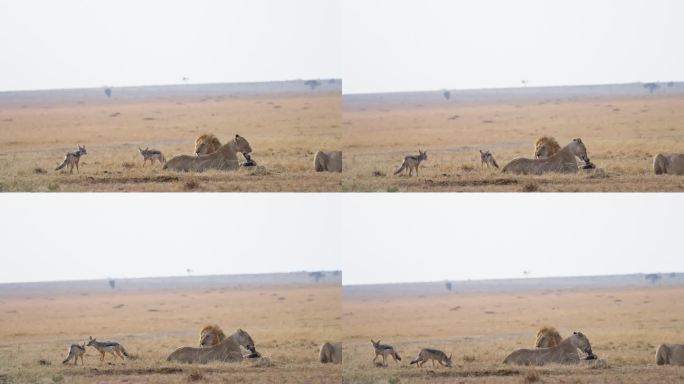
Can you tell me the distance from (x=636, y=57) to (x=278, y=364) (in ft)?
21.5

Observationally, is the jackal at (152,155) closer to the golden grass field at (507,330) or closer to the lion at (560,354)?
the golden grass field at (507,330)

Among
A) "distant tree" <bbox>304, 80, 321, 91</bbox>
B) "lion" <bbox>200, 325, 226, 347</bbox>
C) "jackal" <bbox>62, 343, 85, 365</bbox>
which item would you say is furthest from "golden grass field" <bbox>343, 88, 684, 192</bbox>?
"jackal" <bbox>62, 343, 85, 365</bbox>

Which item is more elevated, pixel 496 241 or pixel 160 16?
pixel 160 16

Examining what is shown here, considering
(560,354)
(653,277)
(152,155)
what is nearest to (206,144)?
(152,155)

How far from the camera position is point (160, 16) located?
21.9 m

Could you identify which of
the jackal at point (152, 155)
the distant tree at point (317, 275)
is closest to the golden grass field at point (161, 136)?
the jackal at point (152, 155)

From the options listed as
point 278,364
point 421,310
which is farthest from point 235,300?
point 421,310

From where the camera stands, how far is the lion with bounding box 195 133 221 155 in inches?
852

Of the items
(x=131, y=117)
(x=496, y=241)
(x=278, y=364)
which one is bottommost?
(x=278, y=364)

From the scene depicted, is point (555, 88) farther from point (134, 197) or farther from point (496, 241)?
point (134, 197)

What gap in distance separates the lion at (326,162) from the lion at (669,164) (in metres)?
4.18

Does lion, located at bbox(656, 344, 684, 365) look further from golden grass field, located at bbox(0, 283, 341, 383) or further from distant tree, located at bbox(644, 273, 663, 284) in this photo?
golden grass field, located at bbox(0, 283, 341, 383)

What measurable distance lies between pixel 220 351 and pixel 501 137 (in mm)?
5062

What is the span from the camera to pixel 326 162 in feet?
70.1
